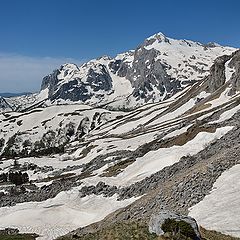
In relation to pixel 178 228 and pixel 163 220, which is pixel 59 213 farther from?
pixel 178 228

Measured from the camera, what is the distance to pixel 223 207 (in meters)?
35.2

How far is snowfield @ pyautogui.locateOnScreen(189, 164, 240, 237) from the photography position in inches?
1250

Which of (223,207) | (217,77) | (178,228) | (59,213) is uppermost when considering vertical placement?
(217,77)

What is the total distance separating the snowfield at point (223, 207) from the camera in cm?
3175

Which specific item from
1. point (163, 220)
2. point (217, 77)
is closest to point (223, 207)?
point (163, 220)

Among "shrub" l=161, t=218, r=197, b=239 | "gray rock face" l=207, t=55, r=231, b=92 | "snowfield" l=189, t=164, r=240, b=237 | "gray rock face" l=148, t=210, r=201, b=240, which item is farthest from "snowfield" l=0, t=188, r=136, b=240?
"gray rock face" l=207, t=55, r=231, b=92

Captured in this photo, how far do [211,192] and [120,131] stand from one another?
14253cm

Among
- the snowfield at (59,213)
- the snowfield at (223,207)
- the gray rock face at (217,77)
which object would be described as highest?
the gray rock face at (217,77)

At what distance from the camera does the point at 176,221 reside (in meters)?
23.4

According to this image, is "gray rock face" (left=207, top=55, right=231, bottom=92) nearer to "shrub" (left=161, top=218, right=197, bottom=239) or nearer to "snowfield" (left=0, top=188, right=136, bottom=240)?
"snowfield" (left=0, top=188, right=136, bottom=240)

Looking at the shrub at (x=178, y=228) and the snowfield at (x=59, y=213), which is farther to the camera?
the snowfield at (x=59, y=213)

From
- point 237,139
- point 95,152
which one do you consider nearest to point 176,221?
point 237,139

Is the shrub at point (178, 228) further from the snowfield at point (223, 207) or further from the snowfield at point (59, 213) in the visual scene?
the snowfield at point (59, 213)

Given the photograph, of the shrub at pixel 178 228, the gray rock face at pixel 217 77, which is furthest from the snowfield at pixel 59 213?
the gray rock face at pixel 217 77
